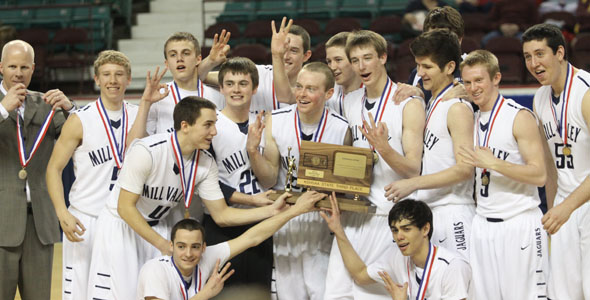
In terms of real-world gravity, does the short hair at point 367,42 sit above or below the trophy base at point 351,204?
above

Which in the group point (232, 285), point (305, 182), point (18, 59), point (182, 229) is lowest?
point (232, 285)

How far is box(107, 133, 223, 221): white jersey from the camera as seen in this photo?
5.02 metres

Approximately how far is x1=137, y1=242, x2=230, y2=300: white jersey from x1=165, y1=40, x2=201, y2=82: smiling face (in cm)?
151

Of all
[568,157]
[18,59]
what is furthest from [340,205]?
[18,59]

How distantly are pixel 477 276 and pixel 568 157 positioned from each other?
1.08 meters

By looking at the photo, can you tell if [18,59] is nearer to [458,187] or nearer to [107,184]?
[107,184]

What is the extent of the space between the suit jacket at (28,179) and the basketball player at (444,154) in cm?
286

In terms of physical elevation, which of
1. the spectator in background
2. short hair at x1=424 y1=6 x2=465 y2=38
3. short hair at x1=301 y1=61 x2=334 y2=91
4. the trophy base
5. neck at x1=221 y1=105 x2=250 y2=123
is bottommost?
the trophy base

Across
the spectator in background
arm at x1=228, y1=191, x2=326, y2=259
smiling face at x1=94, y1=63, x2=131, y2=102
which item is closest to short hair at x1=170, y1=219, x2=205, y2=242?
arm at x1=228, y1=191, x2=326, y2=259

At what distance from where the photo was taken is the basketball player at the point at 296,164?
17.6 feet

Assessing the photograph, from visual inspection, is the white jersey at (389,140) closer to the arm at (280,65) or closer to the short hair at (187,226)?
the arm at (280,65)

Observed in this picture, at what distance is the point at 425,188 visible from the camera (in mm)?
4996

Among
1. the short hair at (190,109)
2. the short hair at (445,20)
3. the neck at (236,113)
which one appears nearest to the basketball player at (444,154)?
the short hair at (445,20)

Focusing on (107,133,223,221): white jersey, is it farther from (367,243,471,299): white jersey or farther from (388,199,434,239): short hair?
(367,243,471,299): white jersey
